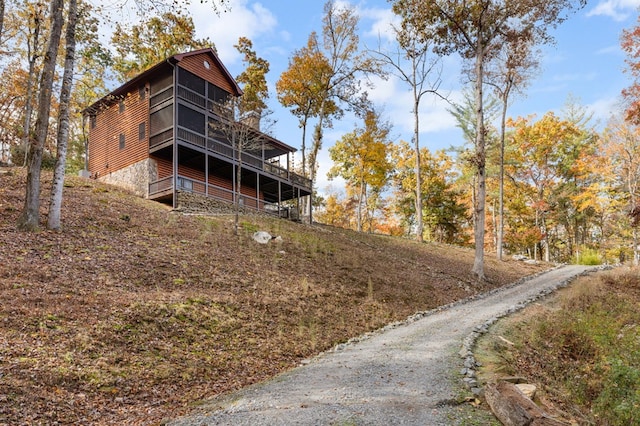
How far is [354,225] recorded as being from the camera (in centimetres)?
4566

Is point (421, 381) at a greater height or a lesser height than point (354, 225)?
lesser

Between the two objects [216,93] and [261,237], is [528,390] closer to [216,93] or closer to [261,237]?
[261,237]

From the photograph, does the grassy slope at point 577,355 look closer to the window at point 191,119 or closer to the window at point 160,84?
the window at point 191,119

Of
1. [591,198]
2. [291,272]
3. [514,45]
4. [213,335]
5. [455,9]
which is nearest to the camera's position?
[213,335]

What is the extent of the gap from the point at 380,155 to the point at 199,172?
15.4m

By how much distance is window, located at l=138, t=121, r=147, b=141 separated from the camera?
22.7 meters

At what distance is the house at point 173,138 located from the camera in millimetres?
21266

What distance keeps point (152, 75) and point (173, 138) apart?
5226mm

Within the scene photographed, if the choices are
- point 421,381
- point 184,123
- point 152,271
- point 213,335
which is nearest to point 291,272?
point 152,271

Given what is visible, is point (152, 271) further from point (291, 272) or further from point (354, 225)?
point (354, 225)

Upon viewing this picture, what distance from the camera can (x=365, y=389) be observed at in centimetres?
530

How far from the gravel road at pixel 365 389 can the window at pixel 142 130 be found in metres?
19.7

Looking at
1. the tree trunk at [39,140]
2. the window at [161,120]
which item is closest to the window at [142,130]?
the window at [161,120]

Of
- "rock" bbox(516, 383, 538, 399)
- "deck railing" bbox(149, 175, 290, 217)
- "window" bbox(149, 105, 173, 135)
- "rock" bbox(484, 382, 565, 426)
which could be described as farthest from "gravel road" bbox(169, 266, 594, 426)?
"window" bbox(149, 105, 173, 135)
